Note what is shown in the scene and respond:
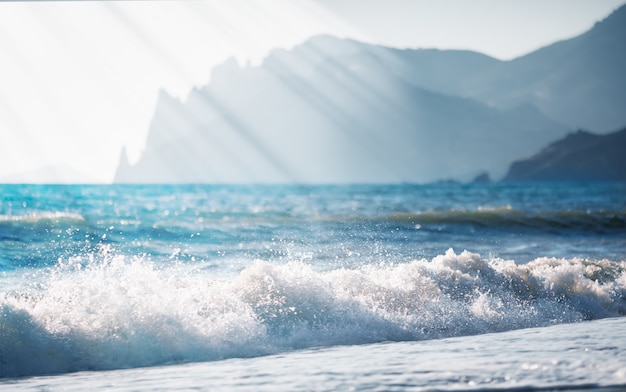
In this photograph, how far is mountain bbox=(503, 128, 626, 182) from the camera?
5374 inches

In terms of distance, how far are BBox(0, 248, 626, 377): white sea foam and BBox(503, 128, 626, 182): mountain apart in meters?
131

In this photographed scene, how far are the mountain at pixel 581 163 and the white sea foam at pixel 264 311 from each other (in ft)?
430

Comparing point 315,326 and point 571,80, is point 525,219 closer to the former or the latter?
point 315,326

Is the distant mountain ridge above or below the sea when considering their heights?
above

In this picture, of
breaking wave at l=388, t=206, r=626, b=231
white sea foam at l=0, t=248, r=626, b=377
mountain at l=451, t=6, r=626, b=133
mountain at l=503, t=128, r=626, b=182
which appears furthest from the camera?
mountain at l=451, t=6, r=626, b=133

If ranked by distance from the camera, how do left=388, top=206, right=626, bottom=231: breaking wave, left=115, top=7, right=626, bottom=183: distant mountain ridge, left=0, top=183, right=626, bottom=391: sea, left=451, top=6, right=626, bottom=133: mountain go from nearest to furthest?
left=0, top=183, right=626, bottom=391: sea → left=388, top=206, right=626, bottom=231: breaking wave → left=115, top=7, right=626, bottom=183: distant mountain ridge → left=451, top=6, right=626, bottom=133: mountain

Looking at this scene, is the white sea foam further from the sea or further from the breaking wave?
the breaking wave

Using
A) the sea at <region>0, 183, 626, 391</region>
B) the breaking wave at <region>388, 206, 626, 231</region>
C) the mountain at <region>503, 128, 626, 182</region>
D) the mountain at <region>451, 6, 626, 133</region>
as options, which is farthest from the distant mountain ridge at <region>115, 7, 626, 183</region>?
Answer: the sea at <region>0, 183, 626, 391</region>

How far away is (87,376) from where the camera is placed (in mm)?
6730

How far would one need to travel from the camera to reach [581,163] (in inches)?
5477

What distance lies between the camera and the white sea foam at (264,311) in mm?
7473

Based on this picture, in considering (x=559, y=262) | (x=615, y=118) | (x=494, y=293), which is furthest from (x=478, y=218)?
(x=615, y=118)

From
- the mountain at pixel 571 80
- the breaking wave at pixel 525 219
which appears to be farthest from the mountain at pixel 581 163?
the breaking wave at pixel 525 219

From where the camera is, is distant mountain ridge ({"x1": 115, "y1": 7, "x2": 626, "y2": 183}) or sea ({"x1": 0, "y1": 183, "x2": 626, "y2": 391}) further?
distant mountain ridge ({"x1": 115, "y1": 7, "x2": 626, "y2": 183})
